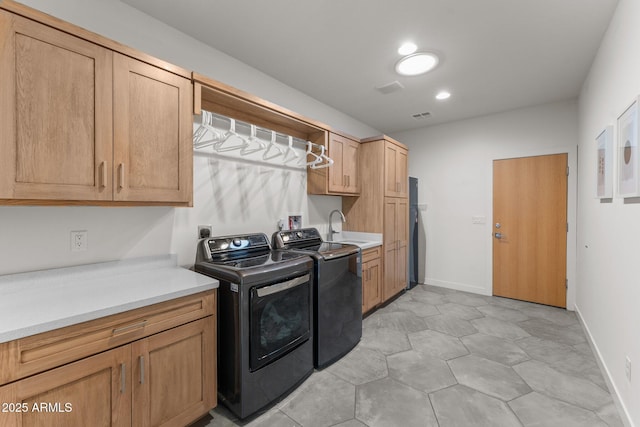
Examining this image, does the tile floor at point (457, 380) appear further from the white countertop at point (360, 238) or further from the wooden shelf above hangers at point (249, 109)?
the wooden shelf above hangers at point (249, 109)

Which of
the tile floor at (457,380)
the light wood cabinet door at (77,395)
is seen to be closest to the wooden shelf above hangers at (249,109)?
the light wood cabinet door at (77,395)

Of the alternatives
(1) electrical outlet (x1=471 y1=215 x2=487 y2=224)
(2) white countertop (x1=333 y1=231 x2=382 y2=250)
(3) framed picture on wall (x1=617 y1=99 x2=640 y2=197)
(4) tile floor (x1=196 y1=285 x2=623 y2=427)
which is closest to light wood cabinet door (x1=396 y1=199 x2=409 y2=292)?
(2) white countertop (x1=333 y1=231 x2=382 y2=250)

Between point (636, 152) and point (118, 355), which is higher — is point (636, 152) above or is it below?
above

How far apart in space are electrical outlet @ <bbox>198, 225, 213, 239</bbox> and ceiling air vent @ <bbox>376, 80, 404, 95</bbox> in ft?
7.91

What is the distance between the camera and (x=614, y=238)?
1.94 meters

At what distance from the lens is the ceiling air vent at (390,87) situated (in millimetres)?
3061

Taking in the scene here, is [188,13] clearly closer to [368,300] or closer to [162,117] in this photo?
[162,117]

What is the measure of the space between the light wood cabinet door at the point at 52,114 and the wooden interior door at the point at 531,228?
181 inches

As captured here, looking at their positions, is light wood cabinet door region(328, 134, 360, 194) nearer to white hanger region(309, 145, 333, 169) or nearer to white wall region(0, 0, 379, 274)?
white hanger region(309, 145, 333, 169)

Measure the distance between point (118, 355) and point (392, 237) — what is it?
3172mm

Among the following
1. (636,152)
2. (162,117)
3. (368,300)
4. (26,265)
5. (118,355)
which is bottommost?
(368,300)

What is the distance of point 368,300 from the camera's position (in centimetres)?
332

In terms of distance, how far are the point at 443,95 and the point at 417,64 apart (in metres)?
0.94

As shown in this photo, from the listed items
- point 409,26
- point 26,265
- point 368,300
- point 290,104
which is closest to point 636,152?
point 409,26
